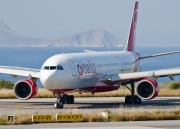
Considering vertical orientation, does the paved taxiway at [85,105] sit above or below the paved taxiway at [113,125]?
above

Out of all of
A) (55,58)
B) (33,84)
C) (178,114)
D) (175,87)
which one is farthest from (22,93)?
(175,87)

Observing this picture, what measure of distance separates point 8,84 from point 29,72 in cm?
2534

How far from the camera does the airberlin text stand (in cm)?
4644

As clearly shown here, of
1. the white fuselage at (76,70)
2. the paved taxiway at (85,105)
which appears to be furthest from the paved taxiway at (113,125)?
the white fuselage at (76,70)

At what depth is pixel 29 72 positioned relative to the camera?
50.6m

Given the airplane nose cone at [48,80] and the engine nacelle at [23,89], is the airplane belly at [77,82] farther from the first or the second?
the engine nacelle at [23,89]

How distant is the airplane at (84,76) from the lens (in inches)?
1754

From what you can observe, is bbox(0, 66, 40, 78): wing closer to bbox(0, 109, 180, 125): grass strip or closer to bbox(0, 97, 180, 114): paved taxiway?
bbox(0, 97, 180, 114): paved taxiway

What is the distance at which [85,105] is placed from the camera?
4794 centimetres

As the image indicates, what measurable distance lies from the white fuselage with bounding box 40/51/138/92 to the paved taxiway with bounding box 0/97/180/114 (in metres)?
1.45

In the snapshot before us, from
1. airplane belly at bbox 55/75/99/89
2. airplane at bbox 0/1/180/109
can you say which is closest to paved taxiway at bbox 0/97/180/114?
airplane at bbox 0/1/180/109

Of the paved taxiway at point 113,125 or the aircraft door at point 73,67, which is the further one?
the aircraft door at point 73,67

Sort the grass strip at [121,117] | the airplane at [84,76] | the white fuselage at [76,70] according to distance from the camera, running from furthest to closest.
Result: the airplane at [84,76] → the white fuselage at [76,70] → the grass strip at [121,117]

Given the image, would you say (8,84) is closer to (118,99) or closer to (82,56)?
(118,99)
